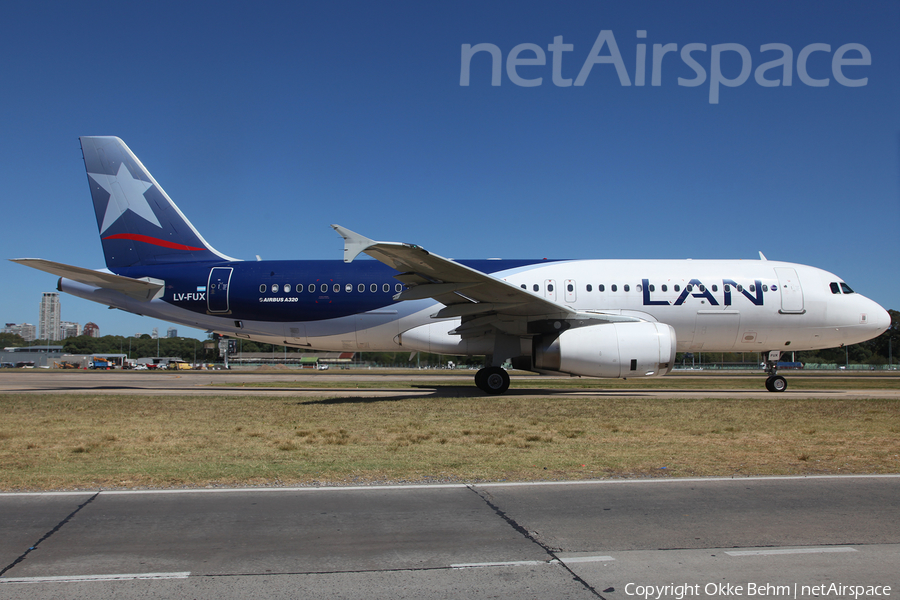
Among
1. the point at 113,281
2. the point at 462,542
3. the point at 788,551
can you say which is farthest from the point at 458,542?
the point at 113,281

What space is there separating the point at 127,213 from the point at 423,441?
15.4m

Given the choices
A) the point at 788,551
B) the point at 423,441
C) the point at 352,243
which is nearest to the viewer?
the point at 788,551

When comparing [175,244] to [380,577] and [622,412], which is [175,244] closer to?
[622,412]

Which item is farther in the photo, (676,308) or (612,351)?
(676,308)

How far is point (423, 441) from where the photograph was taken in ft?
29.0

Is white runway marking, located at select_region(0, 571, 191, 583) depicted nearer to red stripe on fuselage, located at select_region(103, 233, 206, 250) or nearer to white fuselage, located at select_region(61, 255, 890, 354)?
white fuselage, located at select_region(61, 255, 890, 354)

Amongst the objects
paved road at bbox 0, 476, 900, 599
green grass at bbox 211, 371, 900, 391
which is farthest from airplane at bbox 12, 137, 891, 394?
paved road at bbox 0, 476, 900, 599

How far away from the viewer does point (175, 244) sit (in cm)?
1955

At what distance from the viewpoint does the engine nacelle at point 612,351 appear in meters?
15.1

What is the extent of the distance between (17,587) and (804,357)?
114415mm

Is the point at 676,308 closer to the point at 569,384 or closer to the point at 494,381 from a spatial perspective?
the point at 494,381

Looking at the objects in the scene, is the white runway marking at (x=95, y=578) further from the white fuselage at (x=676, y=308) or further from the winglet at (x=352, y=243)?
the white fuselage at (x=676, y=308)

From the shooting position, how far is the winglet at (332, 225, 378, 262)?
12.3 metres

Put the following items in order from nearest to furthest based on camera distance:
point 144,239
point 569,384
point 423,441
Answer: point 423,441, point 144,239, point 569,384
